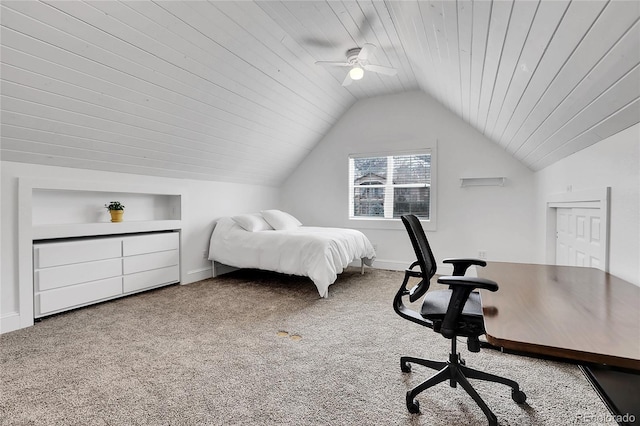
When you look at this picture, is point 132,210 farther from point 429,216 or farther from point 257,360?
point 429,216

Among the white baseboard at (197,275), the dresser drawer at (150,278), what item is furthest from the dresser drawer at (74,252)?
the white baseboard at (197,275)

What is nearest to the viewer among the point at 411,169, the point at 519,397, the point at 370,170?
the point at 519,397

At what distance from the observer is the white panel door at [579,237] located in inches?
81.9

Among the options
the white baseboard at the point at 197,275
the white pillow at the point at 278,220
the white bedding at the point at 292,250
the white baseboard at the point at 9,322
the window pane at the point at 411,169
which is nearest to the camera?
the white baseboard at the point at 9,322

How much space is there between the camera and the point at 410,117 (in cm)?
475

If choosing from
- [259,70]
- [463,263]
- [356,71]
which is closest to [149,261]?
[259,70]

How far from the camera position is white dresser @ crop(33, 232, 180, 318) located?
2.81m

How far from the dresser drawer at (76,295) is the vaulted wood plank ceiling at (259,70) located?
119 centimetres

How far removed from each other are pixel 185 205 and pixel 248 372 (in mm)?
2800

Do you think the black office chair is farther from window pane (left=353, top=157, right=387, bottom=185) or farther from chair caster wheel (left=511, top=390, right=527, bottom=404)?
window pane (left=353, top=157, right=387, bottom=185)

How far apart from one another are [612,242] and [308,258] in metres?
2.49

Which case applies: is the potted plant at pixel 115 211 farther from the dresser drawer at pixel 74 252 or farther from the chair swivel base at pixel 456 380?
the chair swivel base at pixel 456 380

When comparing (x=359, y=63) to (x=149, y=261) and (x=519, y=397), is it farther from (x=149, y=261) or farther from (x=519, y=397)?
(x=149, y=261)

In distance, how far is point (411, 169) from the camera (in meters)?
4.87
